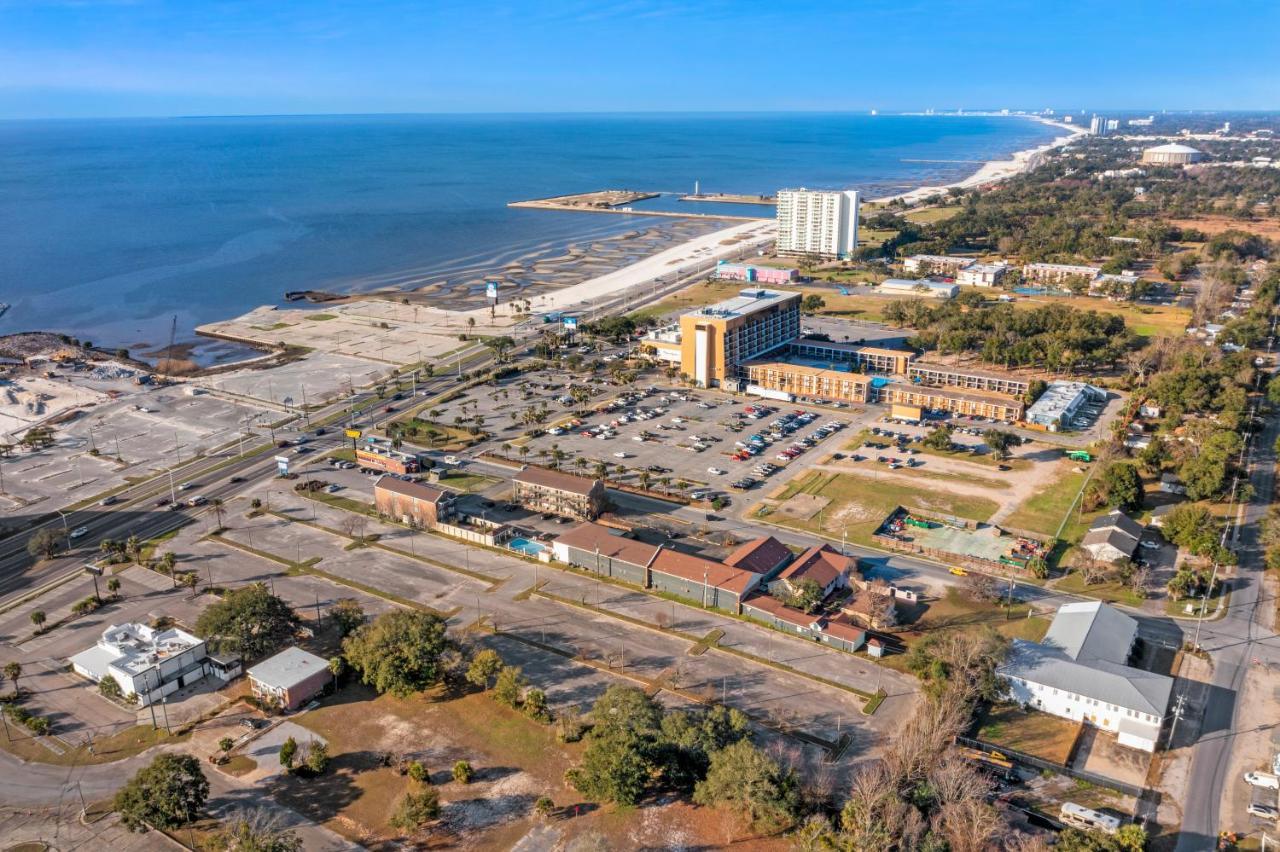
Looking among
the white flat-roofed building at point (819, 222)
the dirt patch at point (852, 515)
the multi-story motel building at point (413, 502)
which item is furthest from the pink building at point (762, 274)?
the multi-story motel building at point (413, 502)

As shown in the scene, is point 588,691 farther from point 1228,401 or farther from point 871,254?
point 871,254

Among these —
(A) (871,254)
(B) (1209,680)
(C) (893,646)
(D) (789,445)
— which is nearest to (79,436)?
(D) (789,445)

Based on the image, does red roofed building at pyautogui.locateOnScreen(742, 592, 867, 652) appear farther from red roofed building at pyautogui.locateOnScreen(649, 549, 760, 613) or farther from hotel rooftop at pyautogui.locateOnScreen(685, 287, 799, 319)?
hotel rooftop at pyautogui.locateOnScreen(685, 287, 799, 319)

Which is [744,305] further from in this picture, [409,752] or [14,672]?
[14,672]

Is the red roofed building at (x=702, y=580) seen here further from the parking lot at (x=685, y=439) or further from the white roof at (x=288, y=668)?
the white roof at (x=288, y=668)

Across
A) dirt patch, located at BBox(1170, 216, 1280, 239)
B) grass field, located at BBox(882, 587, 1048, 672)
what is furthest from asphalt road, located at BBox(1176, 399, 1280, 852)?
dirt patch, located at BBox(1170, 216, 1280, 239)

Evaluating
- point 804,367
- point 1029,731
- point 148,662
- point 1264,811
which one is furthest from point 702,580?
point 804,367
